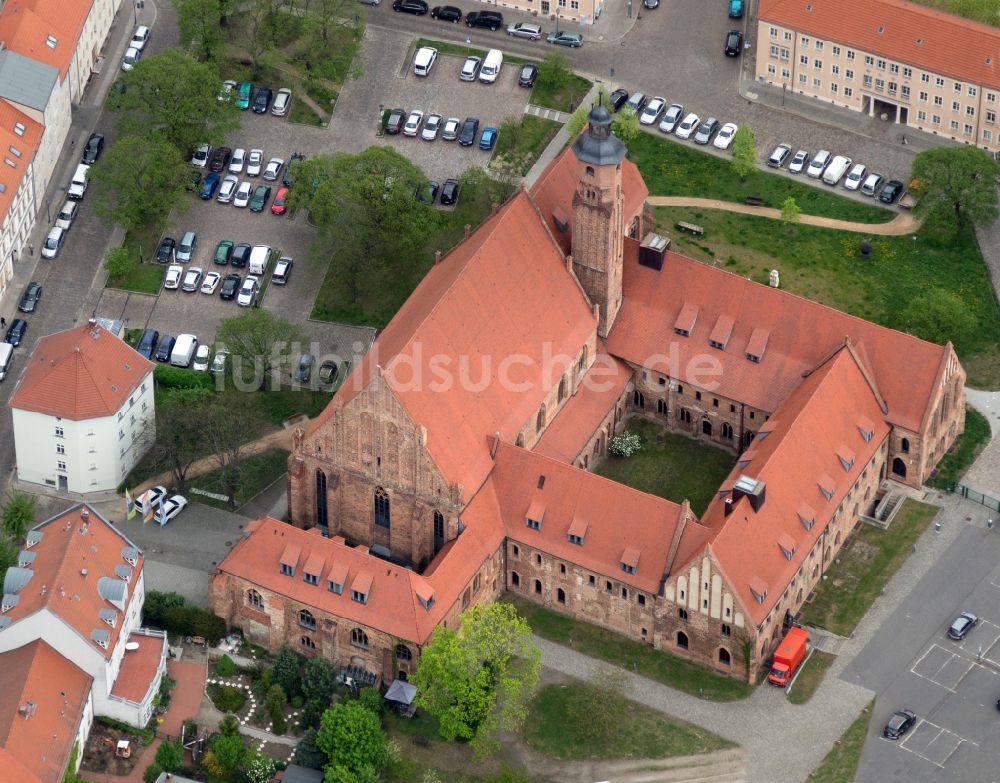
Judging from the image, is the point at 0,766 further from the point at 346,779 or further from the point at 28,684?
the point at 346,779

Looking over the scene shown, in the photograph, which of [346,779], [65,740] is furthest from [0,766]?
[346,779]

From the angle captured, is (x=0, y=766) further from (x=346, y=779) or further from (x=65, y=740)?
(x=346, y=779)

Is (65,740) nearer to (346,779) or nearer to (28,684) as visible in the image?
(28,684)

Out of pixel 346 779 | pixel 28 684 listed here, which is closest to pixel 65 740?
pixel 28 684
